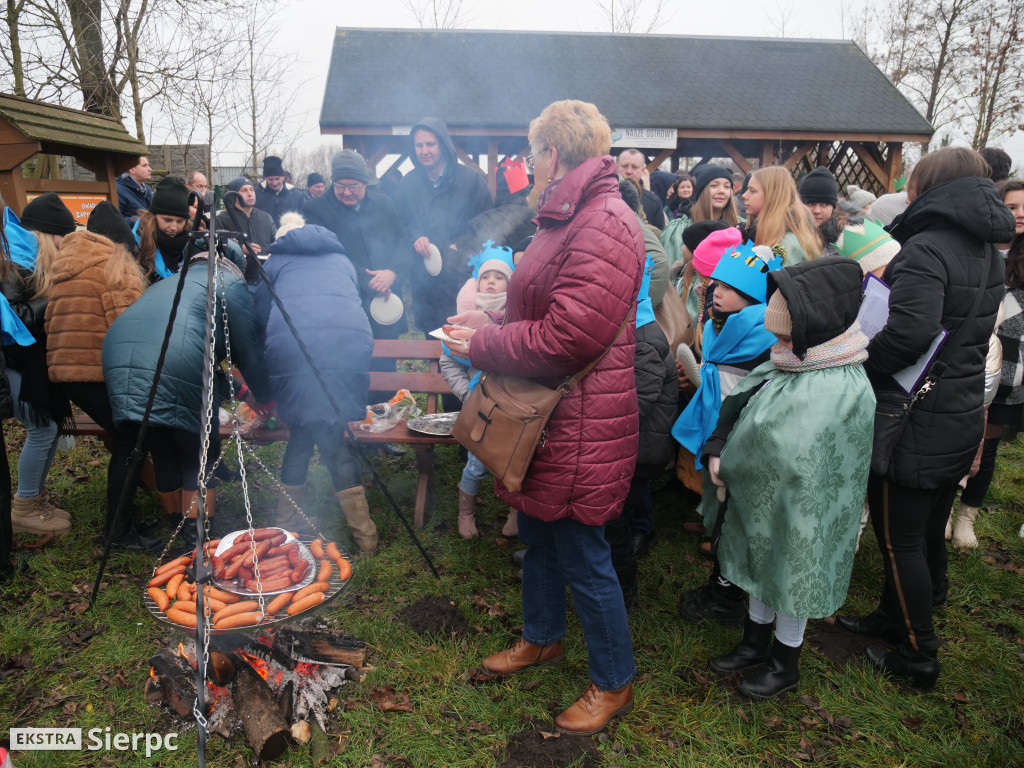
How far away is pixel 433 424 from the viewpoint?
423 centimetres

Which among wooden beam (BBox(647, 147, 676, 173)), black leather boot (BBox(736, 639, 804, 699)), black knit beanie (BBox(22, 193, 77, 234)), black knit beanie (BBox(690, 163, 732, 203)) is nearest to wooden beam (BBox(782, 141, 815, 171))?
wooden beam (BBox(647, 147, 676, 173))

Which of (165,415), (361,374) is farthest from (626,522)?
(165,415)

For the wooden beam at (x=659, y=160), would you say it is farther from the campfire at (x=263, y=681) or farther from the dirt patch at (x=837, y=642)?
the campfire at (x=263, y=681)

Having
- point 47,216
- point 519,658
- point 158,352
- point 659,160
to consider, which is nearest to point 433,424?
point 158,352

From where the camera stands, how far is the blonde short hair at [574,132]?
2.15 meters

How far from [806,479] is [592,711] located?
1238 mm

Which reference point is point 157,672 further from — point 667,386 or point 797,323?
point 797,323

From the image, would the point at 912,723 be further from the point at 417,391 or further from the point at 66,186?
the point at 66,186

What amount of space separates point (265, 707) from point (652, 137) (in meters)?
13.4

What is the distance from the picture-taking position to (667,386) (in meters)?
3.11

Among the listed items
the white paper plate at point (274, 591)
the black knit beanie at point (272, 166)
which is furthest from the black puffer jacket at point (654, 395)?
the black knit beanie at point (272, 166)

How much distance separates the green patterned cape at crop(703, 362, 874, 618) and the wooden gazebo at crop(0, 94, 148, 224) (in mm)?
6453

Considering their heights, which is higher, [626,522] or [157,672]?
[626,522]

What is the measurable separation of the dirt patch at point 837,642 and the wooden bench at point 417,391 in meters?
2.28
